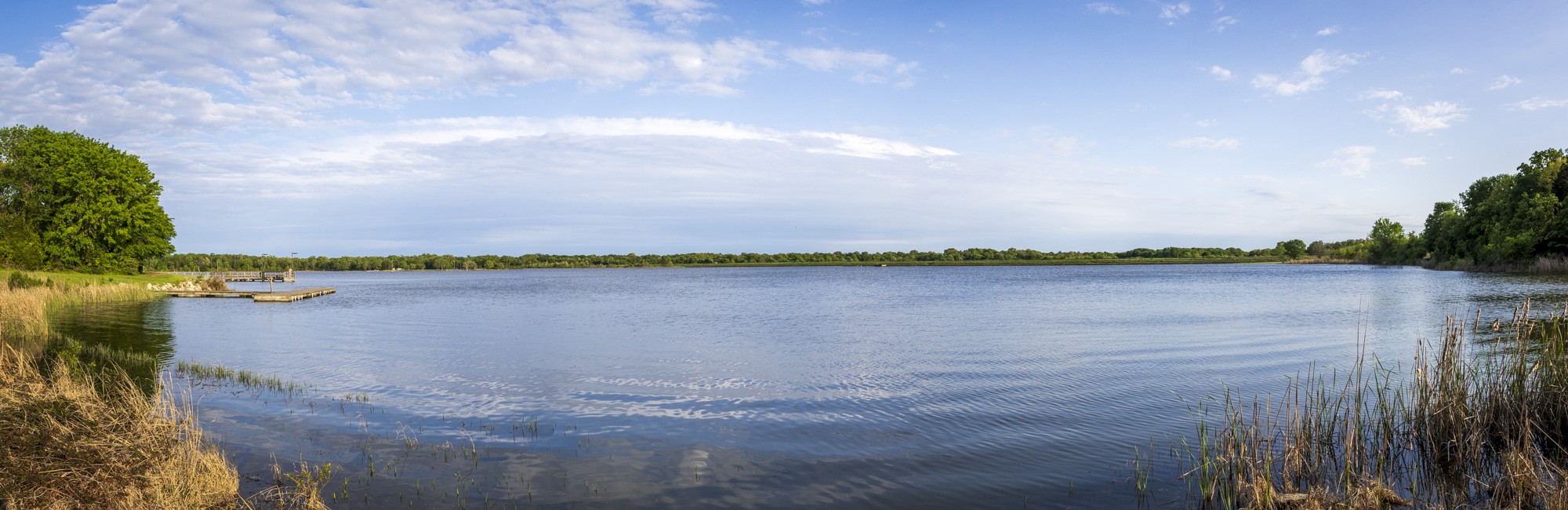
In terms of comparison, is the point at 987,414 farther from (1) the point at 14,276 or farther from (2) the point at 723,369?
(1) the point at 14,276

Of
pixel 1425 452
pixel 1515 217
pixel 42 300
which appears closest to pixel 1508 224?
pixel 1515 217

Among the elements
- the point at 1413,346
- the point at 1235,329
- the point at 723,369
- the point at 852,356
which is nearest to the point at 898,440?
the point at 723,369

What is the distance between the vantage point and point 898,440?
34.7ft

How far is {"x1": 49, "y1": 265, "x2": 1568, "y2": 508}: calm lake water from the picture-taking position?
8586 millimetres

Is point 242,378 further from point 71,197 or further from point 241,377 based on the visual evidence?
point 71,197

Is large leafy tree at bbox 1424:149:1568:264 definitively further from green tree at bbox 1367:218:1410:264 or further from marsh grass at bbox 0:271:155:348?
marsh grass at bbox 0:271:155:348

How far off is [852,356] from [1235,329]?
12.9 m

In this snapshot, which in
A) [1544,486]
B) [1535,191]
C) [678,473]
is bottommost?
[678,473]

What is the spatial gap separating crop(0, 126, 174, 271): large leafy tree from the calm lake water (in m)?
27.0

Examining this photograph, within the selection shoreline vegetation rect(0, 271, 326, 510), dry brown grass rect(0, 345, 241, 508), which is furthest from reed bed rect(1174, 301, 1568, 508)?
dry brown grass rect(0, 345, 241, 508)

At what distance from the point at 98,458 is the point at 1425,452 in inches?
515

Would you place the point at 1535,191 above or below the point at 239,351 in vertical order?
above

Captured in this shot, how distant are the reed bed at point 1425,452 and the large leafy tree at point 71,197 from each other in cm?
Result: 6489

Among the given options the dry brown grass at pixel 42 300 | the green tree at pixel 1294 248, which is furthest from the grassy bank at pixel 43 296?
the green tree at pixel 1294 248
